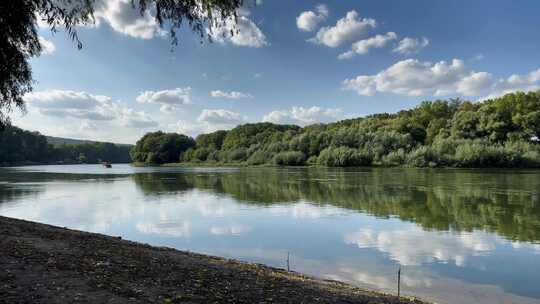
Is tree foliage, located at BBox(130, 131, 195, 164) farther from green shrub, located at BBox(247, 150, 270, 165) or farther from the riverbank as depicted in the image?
the riverbank

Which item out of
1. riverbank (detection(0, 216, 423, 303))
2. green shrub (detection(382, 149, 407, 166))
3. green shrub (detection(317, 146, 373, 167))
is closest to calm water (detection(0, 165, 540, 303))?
riverbank (detection(0, 216, 423, 303))

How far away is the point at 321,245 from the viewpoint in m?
16.4

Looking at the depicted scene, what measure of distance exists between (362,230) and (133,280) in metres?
13.1

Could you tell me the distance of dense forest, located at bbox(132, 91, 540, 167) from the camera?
80.1 metres

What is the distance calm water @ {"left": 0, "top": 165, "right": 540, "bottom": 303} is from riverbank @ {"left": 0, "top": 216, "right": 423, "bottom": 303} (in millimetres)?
3271

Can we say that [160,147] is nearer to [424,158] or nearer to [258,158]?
[258,158]

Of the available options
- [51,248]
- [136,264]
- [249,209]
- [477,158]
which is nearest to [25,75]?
[51,248]

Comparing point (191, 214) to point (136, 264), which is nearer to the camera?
point (136, 264)

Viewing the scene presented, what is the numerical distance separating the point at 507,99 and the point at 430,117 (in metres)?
26.3

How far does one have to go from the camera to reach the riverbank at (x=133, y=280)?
7055mm

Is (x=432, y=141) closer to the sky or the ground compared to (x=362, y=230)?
closer to the sky

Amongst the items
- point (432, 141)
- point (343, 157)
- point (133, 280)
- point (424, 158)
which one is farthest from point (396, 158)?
point (133, 280)

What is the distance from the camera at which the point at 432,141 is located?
100m

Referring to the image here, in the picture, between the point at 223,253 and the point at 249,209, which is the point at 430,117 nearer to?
the point at 249,209
